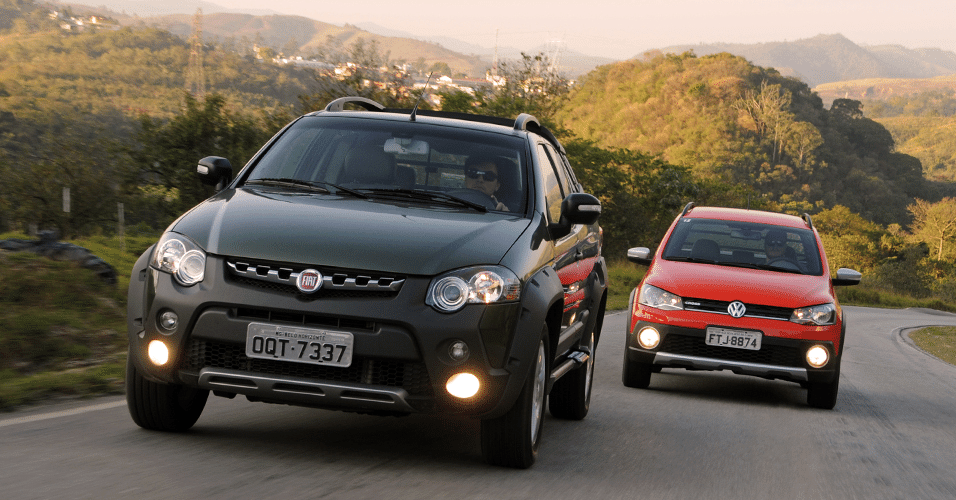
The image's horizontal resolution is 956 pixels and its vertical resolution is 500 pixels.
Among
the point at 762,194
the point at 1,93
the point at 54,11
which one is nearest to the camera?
the point at 1,93

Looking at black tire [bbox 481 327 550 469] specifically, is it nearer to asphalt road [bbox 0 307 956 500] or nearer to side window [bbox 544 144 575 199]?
asphalt road [bbox 0 307 956 500]

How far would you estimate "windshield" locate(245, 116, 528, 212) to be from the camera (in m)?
5.66

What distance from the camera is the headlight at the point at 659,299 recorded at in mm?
9172

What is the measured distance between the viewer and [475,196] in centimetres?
559

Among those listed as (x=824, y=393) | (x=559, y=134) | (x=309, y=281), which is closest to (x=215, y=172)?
(x=309, y=281)

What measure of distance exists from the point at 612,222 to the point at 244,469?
5884cm

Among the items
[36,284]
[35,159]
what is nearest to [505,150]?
[36,284]

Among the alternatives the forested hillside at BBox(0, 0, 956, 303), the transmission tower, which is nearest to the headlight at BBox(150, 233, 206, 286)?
the forested hillside at BBox(0, 0, 956, 303)

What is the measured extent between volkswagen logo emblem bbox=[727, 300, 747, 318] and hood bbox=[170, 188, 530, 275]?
423 cm

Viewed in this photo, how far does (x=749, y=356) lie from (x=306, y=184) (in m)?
4.87

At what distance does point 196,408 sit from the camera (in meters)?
5.34

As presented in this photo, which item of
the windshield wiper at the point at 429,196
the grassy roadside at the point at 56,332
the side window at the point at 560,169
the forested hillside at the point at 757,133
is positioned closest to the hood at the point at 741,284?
the side window at the point at 560,169

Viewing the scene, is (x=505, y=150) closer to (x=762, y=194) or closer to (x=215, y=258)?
(x=215, y=258)

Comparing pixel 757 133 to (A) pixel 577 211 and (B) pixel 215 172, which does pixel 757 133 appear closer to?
(A) pixel 577 211
